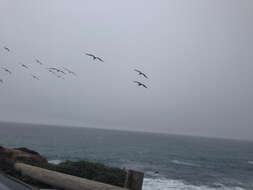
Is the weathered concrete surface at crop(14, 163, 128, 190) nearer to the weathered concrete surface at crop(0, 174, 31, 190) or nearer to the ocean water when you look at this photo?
the weathered concrete surface at crop(0, 174, 31, 190)

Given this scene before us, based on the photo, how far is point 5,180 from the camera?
35.2 ft

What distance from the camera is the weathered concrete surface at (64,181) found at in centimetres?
787

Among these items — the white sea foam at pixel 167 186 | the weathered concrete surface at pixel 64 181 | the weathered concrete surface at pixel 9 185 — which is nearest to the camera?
the weathered concrete surface at pixel 64 181

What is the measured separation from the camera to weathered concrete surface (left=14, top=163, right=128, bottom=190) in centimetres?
787

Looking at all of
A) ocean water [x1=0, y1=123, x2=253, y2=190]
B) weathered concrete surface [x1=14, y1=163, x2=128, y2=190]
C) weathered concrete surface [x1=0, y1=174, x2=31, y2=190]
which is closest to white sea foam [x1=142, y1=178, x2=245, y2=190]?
ocean water [x1=0, y1=123, x2=253, y2=190]

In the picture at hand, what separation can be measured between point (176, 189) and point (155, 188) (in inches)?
122

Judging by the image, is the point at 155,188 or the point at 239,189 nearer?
the point at 155,188

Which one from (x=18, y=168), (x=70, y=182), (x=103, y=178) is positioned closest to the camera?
(x=70, y=182)

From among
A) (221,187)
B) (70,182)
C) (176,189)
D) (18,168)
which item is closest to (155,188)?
(176,189)

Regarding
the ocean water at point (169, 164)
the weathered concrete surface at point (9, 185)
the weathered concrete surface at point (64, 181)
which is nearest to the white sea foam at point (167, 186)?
the ocean water at point (169, 164)

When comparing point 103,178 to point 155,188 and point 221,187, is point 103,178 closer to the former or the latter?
point 155,188

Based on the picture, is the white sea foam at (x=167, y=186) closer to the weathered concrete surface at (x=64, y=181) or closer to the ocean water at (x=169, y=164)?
the ocean water at (x=169, y=164)

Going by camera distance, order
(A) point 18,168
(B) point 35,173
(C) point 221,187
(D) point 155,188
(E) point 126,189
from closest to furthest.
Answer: (E) point 126,189 < (B) point 35,173 < (A) point 18,168 < (D) point 155,188 < (C) point 221,187

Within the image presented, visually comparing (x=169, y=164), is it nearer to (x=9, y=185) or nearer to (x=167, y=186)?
(x=167, y=186)
